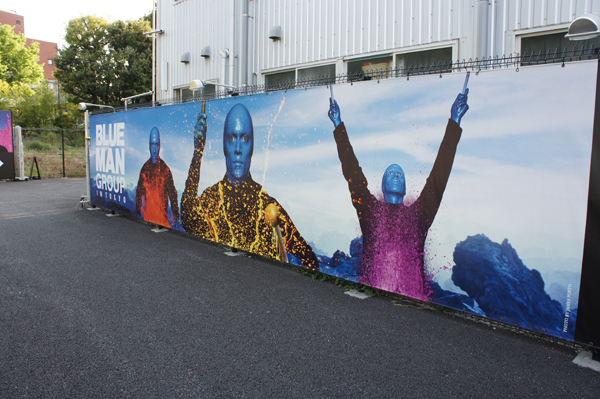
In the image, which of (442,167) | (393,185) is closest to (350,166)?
(393,185)

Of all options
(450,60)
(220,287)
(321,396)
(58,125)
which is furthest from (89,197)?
(58,125)

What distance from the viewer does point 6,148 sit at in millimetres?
17797

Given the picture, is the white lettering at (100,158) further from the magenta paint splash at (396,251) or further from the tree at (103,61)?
the tree at (103,61)

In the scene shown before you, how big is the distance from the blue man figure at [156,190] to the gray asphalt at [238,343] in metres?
2.23

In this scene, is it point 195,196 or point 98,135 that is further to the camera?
point 98,135

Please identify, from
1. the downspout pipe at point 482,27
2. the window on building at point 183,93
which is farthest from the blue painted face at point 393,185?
the window on building at point 183,93

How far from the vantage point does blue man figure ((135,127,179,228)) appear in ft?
25.3

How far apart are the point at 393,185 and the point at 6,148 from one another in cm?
1946

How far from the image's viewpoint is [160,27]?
42.8ft

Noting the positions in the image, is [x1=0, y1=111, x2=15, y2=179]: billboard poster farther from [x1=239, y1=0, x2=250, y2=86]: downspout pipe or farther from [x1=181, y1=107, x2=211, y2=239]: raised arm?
[x1=181, y1=107, x2=211, y2=239]: raised arm

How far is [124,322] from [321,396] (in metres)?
2.17

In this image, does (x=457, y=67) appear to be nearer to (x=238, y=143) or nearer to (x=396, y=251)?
(x=396, y=251)

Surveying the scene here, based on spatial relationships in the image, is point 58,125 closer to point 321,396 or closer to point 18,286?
point 18,286

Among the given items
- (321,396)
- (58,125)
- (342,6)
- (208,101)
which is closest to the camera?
(321,396)
